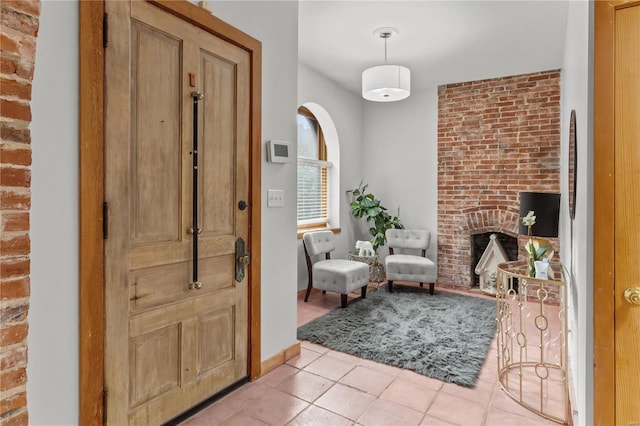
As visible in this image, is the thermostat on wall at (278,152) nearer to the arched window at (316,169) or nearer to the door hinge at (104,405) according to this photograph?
the door hinge at (104,405)

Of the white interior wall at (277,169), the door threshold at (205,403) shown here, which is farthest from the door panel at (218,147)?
the door threshold at (205,403)

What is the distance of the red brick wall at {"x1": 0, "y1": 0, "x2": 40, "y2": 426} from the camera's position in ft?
4.12

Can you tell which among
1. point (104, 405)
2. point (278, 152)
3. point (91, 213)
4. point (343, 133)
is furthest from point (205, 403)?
point (343, 133)

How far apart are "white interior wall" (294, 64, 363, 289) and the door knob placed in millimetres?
3384

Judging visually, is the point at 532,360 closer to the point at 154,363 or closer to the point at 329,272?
the point at 329,272

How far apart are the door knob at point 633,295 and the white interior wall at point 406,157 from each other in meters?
3.86

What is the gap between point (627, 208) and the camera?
1395 millimetres

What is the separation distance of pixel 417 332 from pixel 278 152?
2.02 m

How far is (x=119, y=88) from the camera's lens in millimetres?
1626

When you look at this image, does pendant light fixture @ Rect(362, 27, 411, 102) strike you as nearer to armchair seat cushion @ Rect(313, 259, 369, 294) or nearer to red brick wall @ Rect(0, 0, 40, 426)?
armchair seat cushion @ Rect(313, 259, 369, 294)

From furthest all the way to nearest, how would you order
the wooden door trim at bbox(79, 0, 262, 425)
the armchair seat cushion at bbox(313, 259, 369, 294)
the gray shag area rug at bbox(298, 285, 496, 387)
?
the armchair seat cushion at bbox(313, 259, 369, 294)
the gray shag area rug at bbox(298, 285, 496, 387)
the wooden door trim at bbox(79, 0, 262, 425)

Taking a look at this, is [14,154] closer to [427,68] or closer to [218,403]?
[218,403]

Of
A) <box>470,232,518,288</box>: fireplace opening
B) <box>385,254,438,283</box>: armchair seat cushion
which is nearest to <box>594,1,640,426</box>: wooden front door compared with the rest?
<box>385,254,438,283</box>: armchair seat cushion

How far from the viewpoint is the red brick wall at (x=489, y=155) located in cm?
449
